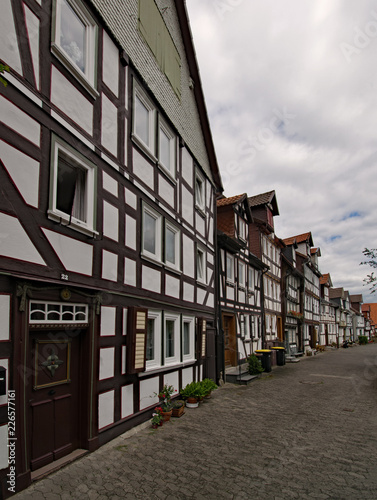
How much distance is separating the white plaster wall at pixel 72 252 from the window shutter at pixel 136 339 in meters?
1.64

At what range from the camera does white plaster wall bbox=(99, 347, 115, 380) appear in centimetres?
680

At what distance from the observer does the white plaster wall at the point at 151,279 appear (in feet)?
28.5

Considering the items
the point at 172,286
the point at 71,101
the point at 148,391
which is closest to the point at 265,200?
the point at 172,286

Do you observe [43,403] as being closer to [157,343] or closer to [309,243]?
[157,343]

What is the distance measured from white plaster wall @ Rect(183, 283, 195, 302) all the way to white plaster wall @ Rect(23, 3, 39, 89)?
709 centimetres

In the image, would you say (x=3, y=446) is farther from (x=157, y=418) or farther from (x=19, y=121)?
(x=19, y=121)

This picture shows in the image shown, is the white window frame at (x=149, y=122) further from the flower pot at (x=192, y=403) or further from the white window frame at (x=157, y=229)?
the flower pot at (x=192, y=403)

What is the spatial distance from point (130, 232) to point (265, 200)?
724 inches

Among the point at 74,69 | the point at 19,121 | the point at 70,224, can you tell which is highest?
the point at 74,69

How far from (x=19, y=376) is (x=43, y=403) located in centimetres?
87

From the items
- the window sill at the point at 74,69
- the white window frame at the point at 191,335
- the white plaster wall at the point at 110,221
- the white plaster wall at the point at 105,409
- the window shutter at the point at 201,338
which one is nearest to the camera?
the window sill at the point at 74,69

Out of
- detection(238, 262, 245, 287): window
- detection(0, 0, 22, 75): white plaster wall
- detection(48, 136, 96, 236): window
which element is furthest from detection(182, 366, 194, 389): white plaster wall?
detection(0, 0, 22, 75): white plaster wall

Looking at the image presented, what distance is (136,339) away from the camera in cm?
773

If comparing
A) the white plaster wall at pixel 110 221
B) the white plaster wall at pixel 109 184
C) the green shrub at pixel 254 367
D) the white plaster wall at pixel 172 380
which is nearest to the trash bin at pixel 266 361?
the green shrub at pixel 254 367
